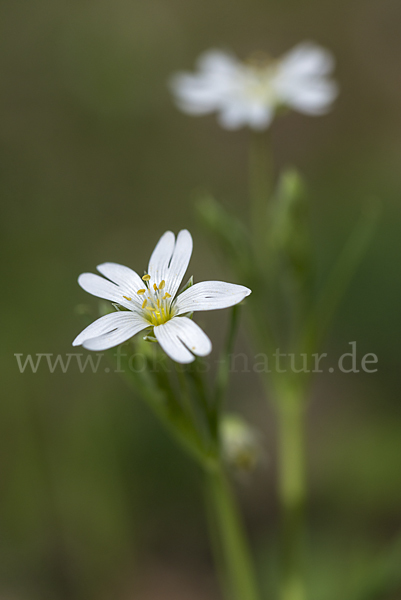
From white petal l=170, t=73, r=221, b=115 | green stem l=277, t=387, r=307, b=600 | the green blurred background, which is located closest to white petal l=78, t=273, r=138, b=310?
green stem l=277, t=387, r=307, b=600

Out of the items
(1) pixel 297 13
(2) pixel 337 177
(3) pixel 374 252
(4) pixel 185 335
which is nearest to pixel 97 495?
(4) pixel 185 335

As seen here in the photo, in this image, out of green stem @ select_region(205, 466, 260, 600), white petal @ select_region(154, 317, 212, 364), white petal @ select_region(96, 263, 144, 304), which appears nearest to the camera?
white petal @ select_region(154, 317, 212, 364)

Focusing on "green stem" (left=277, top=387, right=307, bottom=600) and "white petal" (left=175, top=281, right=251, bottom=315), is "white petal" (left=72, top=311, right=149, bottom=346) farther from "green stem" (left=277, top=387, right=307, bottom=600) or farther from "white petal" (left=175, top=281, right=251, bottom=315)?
"green stem" (left=277, top=387, right=307, bottom=600)

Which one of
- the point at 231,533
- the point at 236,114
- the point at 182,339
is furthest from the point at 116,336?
the point at 236,114

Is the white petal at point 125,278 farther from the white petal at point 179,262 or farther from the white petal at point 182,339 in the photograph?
the white petal at point 182,339

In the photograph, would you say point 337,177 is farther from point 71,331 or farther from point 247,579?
point 247,579

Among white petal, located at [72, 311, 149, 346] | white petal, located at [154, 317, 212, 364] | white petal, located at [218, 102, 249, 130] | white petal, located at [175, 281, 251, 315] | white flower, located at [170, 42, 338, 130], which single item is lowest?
white petal, located at [154, 317, 212, 364]

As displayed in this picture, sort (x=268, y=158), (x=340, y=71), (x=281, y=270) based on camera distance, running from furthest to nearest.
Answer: (x=340, y=71) → (x=268, y=158) → (x=281, y=270)
